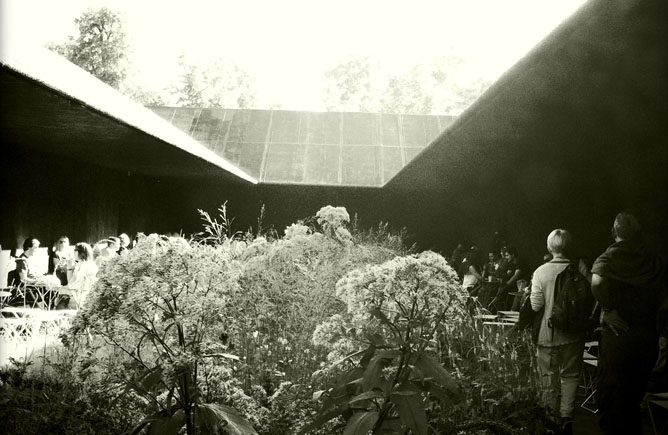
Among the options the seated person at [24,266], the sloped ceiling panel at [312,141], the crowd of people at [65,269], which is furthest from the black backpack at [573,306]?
the sloped ceiling panel at [312,141]

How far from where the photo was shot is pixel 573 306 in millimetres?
4645

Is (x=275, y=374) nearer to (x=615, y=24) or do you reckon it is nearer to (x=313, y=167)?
(x=615, y=24)

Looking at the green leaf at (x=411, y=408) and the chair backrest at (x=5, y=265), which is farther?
the chair backrest at (x=5, y=265)

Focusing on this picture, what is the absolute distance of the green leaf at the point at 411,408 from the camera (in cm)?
197

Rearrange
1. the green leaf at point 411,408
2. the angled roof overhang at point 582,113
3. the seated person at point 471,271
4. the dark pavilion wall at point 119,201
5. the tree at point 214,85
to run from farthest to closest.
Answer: the tree at point 214,85, the seated person at point 471,271, the dark pavilion wall at point 119,201, the angled roof overhang at point 582,113, the green leaf at point 411,408

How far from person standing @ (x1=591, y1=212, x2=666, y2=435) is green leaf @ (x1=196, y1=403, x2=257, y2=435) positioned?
9.74 feet

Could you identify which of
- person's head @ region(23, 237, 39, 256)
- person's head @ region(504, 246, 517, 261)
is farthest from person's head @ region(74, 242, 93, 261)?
person's head @ region(504, 246, 517, 261)

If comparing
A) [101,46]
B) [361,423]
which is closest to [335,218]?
[361,423]

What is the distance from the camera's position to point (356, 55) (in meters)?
52.1

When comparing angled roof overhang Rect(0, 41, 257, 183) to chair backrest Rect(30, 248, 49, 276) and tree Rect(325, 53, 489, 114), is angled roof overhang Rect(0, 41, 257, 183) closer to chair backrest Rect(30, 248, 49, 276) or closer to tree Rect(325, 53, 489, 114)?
chair backrest Rect(30, 248, 49, 276)

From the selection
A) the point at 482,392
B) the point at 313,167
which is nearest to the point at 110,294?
the point at 482,392

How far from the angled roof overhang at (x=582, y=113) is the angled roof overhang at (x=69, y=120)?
3363 millimetres

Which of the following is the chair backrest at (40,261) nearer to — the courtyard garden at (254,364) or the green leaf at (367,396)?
the courtyard garden at (254,364)

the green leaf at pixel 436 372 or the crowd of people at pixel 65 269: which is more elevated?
the crowd of people at pixel 65 269
